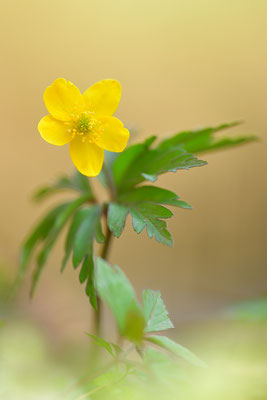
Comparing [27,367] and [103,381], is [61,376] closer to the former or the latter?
[27,367]

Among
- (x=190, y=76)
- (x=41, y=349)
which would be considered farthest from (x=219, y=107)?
(x=41, y=349)

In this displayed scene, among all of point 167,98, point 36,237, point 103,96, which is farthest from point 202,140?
point 167,98

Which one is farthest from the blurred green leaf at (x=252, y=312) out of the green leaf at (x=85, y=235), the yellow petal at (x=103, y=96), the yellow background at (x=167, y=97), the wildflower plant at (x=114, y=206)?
the yellow background at (x=167, y=97)

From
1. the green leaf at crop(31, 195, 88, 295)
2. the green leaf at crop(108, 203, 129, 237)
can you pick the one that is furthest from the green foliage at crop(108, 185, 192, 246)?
the green leaf at crop(31, 195, 88, 295)

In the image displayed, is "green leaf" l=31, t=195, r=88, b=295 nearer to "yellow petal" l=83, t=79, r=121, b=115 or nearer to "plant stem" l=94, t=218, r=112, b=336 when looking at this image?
"plant stem" l=94, t=218, r=112, b=336

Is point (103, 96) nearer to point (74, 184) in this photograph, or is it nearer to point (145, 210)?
point (145, 210)

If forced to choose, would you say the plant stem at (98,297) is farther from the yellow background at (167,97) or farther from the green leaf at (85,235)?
the yellow background at (167,97)
